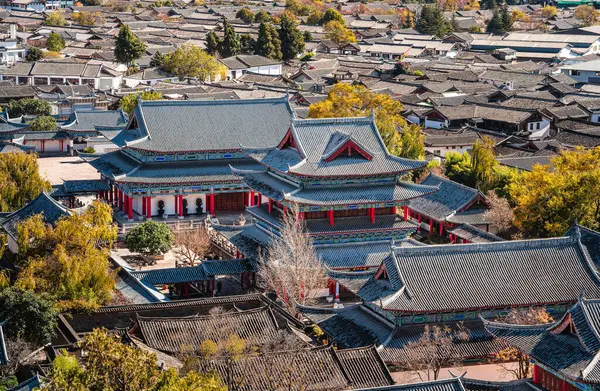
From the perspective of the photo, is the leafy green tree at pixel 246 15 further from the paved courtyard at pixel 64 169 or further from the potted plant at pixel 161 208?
the potted plant at pixel 161 208

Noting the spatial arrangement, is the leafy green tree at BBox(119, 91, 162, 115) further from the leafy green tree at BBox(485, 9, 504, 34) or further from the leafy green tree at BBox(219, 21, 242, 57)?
the leafy green tree at BBox(485, 9, 504, 34)

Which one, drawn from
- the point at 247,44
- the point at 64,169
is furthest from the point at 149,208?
the point at 247,44

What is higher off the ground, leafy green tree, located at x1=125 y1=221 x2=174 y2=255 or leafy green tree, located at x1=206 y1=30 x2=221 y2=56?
leafy green tree, located at x1=125 y1=221 x2=174 y2=255

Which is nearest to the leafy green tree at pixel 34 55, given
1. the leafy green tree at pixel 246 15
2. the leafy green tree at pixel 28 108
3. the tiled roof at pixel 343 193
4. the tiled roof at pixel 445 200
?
the leafy green tree at pixel 28 108

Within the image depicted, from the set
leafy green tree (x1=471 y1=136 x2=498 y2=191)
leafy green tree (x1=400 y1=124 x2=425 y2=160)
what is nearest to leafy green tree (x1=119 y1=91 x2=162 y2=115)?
leafy green tree (x1=400 y1=124 x2=425 y2=160)

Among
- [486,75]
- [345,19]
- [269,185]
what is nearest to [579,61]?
[486,75]

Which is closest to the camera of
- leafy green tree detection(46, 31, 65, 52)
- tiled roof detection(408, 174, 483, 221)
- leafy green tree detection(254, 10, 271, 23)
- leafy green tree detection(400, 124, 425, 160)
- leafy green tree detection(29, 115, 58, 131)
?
tiled roof detection(408, 174, 483, 221)

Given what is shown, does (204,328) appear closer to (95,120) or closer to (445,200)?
(445,200)
